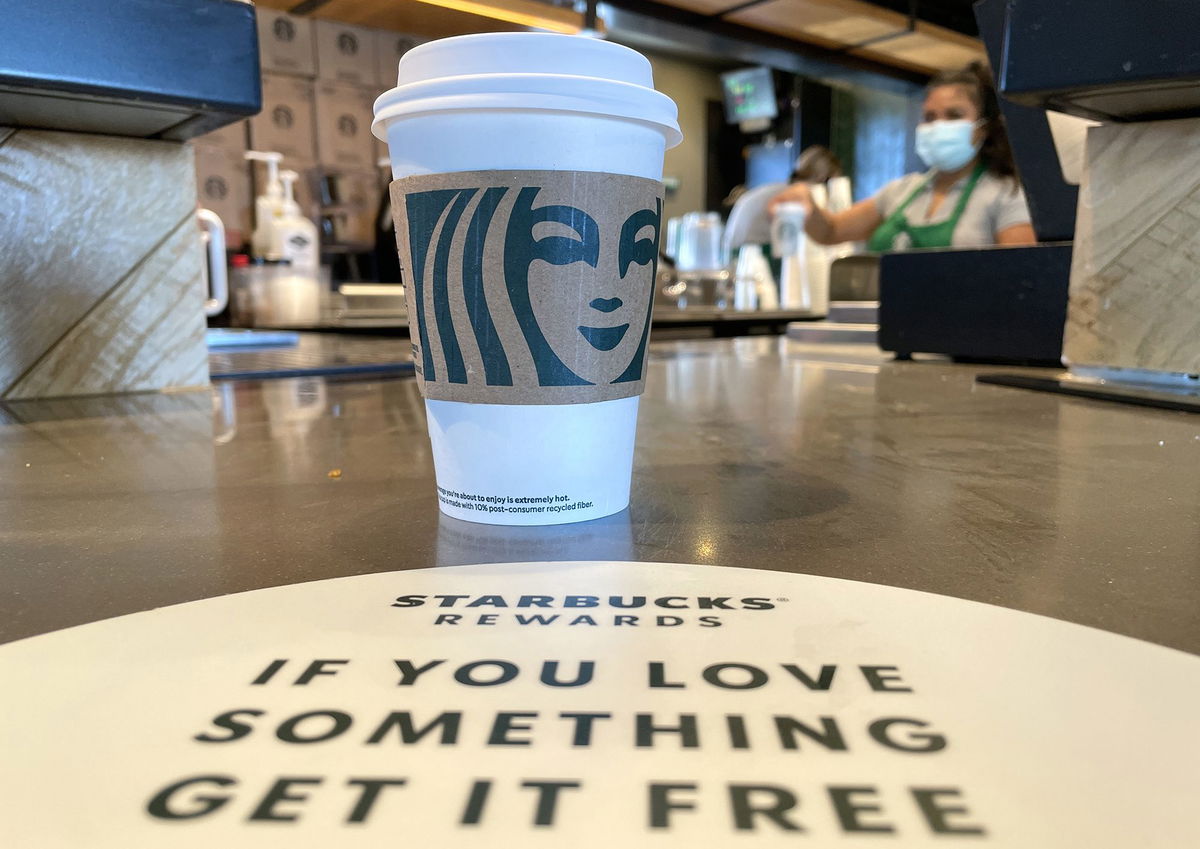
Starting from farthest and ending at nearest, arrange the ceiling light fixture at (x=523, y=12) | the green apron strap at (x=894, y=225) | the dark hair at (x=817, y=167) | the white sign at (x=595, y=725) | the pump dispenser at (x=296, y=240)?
the dark hair at (x=817, y=167), the green apron strap at (x=894, y=225), the pump dispenser at (x=296, y=240), the ceiling light fixture at (x=523, y=12), the white sign at (x=595, y=725)

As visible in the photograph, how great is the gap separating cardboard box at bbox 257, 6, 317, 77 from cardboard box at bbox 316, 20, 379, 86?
1.4 inches

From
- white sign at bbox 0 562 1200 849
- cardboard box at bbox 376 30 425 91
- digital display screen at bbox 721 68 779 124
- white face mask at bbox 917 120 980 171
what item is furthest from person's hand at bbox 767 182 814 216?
white sign at bbox 0 562 1200 849

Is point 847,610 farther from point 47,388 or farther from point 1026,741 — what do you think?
point 47,388

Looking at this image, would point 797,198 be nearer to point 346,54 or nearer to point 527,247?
point 346,54

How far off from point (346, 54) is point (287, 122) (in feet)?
1.09

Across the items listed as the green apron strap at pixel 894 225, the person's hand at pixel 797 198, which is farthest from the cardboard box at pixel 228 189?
the green apron strap at pixel 894 225

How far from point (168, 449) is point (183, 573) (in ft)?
1.12

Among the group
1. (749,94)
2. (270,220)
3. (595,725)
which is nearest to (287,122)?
(270,220)

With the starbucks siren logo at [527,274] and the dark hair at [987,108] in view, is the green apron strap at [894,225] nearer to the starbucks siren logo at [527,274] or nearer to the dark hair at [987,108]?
the dark hair at [987,108]

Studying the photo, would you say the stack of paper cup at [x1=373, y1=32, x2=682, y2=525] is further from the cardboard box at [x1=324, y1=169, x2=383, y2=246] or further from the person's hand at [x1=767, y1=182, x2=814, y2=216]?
the cardboard box at [x1=324, y1=169, x2=383, y2=246]

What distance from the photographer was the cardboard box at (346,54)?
3084mm

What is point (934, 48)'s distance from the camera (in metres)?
3.92

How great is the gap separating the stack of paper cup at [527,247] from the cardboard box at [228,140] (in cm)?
289

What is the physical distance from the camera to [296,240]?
2.48 metres
